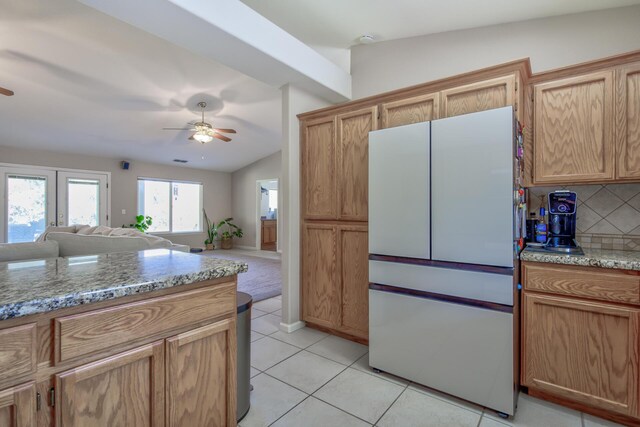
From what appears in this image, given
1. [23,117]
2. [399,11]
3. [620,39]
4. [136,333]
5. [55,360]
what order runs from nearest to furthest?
[55,360] → [136,333] → [620,39] → [399,11] → [23,117]

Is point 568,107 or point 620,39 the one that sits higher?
point 620,39

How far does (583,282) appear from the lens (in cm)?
167

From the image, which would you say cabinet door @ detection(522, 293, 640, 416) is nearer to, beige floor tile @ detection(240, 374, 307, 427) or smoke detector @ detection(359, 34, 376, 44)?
beige floor tile @ detection(240, 374, 307, 427)

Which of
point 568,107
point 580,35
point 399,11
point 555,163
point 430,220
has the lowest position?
point 430,220

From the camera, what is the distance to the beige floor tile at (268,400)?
168 centimetres

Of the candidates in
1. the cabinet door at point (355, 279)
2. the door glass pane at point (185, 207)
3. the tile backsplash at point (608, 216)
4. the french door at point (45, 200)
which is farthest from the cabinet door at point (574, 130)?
the door glass pane at point (185, 207)

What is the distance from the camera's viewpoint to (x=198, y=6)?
186 cm

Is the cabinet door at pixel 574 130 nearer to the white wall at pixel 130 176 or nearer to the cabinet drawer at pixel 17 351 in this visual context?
the cabinet drawer at pixel 17 351

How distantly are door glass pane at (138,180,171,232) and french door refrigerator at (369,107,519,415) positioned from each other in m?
7.10

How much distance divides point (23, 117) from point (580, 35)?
6864 mm

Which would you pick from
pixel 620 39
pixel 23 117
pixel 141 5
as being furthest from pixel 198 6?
pixel 23 117

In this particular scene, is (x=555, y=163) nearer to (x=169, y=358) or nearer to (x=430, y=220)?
(x=430, y=220)

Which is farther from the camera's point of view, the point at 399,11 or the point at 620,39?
the point at 399,11

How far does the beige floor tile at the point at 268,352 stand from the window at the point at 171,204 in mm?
6168
